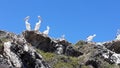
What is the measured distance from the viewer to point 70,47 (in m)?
62.2

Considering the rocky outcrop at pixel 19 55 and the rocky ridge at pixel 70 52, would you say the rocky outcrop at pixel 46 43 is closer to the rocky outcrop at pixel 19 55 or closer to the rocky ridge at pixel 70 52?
the rocky ridge at pixel 70 52

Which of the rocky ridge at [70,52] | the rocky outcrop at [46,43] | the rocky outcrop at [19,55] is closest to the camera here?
the rocky outcrop at [19,55]

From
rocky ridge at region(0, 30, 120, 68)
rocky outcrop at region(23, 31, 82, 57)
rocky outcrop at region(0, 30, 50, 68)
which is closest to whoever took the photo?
rocky outcrop at region(0, 30, 50, 68)

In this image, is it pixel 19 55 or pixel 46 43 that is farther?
pixel 46 43

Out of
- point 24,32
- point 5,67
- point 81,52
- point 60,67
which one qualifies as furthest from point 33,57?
point 81,52

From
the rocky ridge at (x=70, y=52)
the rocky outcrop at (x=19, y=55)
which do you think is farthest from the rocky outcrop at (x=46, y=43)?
the rocky outcrop at (x=19, y=55)

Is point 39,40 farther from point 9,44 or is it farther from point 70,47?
point 9,44

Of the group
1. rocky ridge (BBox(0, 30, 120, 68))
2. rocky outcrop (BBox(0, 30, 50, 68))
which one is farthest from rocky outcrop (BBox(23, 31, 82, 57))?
rocky outcrop (BBox(0, 30, 50, 68))

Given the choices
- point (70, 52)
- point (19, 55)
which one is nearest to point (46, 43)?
point (70, 52)

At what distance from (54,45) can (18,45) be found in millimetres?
22202

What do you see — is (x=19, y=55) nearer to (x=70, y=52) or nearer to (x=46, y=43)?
(x=46, y=43)

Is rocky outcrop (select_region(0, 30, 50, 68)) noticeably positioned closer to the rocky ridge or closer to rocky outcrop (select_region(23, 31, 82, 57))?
the rocky ridge

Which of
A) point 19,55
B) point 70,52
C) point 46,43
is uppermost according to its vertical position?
point 46,43

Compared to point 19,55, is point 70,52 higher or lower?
higher
